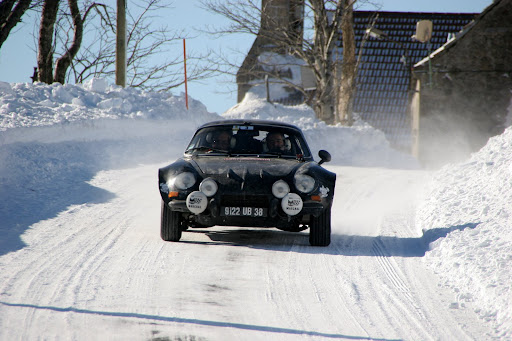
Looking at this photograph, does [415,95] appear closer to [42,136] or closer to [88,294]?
Answer: [42,136]

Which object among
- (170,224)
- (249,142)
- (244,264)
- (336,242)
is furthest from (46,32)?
(244,264)

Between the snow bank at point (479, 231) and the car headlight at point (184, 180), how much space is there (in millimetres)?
2528

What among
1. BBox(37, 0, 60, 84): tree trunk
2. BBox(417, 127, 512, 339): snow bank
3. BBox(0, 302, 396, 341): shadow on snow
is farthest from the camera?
BBox(37, 0, 60, 84): tree trunk

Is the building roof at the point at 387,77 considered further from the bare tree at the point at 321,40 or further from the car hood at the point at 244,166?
the car hood at the point at 244,166

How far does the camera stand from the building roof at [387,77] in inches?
1393

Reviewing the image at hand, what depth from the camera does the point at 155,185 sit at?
467 inches

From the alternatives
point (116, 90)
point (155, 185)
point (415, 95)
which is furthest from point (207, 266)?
point (415, 95)

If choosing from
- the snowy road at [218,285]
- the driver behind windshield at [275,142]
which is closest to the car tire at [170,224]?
the snowy road at [218,285]

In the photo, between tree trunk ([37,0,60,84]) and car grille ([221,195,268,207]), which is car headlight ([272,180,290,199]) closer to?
car grille ([221,195,268,207])

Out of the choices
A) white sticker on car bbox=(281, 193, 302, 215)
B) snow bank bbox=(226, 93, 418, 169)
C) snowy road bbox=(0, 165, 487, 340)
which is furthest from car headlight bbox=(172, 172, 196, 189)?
snow bank bbox=(226, 93, 418, 169)

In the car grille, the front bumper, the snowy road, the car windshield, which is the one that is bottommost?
the snowy road

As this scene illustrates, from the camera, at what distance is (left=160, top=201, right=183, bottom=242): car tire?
7.16m

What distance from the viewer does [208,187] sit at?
6.89m

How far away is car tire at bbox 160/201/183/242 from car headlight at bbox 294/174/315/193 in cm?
132
